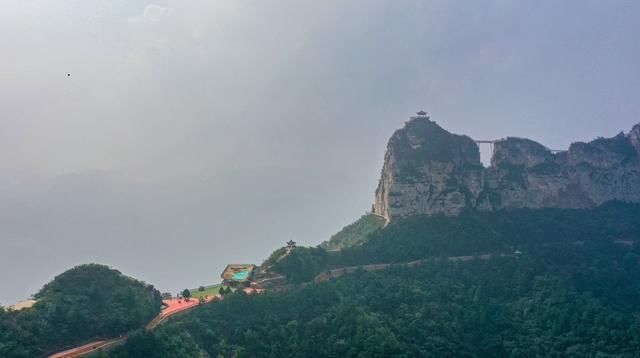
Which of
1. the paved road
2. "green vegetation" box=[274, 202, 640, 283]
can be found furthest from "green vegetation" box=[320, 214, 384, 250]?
the paved road

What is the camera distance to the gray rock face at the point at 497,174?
2366 inches

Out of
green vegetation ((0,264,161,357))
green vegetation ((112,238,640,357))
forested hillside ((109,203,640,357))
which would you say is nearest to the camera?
green vegetation ((0,264,161,357))

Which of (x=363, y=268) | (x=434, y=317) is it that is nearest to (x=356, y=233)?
(x=363, y=268)

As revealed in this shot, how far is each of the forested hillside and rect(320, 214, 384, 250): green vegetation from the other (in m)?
3.66

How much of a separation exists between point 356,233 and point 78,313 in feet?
118

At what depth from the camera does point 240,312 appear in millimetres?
41750

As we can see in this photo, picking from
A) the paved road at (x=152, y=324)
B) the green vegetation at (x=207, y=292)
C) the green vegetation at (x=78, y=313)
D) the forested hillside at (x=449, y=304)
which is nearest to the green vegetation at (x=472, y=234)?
the forested hillside at (x=449, y=304)

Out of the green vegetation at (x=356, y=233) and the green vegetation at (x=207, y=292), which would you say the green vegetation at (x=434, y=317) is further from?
the green vegetation at (x=356, y=233)

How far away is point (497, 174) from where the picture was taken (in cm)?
6412

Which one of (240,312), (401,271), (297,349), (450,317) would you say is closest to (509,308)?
(450,317)

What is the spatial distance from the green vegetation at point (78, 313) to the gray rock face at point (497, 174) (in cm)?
3050

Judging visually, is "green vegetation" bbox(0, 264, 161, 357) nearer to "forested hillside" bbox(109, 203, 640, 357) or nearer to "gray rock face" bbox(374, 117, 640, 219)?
"forested hillside" bbox(109, 203, 640, 357)

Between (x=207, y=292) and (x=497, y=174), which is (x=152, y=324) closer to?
(x=207, y=292)

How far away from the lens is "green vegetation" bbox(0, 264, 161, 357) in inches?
1202
